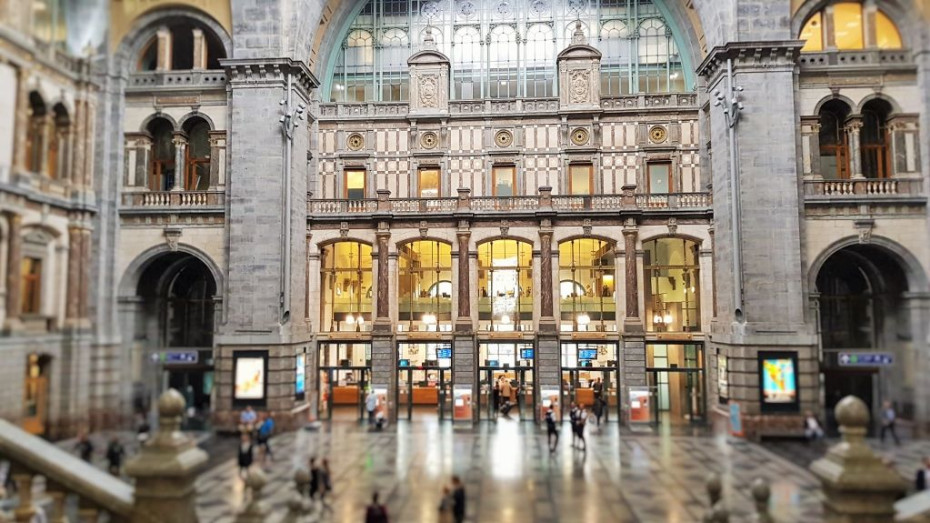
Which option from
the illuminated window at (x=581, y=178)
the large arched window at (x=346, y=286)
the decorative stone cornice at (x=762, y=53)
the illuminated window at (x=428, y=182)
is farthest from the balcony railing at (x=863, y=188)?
the large arched window at (x=346, y=286)

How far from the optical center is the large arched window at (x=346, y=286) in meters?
31.0

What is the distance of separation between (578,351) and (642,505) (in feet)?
47.4

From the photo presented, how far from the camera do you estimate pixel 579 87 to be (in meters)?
32.2

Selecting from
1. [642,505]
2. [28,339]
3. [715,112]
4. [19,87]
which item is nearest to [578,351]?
[715,112]

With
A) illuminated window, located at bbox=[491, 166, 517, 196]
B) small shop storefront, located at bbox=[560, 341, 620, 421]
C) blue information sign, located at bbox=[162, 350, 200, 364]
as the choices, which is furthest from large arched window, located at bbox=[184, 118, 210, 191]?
small shop storefront, located at bbox=[560, 341, 620, 421]

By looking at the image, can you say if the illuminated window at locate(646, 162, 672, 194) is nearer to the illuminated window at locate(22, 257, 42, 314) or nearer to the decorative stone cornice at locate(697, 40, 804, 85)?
the decorative stone cornice at locate(697, 40, 804, 85)

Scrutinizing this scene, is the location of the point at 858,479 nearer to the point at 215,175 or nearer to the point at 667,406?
the point at 667,406

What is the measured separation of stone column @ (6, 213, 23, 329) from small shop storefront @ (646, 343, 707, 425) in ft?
82.0

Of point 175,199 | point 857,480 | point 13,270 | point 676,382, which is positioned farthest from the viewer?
point 676,382

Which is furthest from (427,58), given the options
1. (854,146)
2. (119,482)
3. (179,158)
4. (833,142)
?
(119,482)

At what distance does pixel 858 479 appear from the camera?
6766 mm

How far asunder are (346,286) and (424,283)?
3856 mm

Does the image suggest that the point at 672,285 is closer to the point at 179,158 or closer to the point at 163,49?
the point at 179,158

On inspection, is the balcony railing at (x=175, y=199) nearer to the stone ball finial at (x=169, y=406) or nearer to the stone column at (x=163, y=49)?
the stone column at (x=163, y=49)
